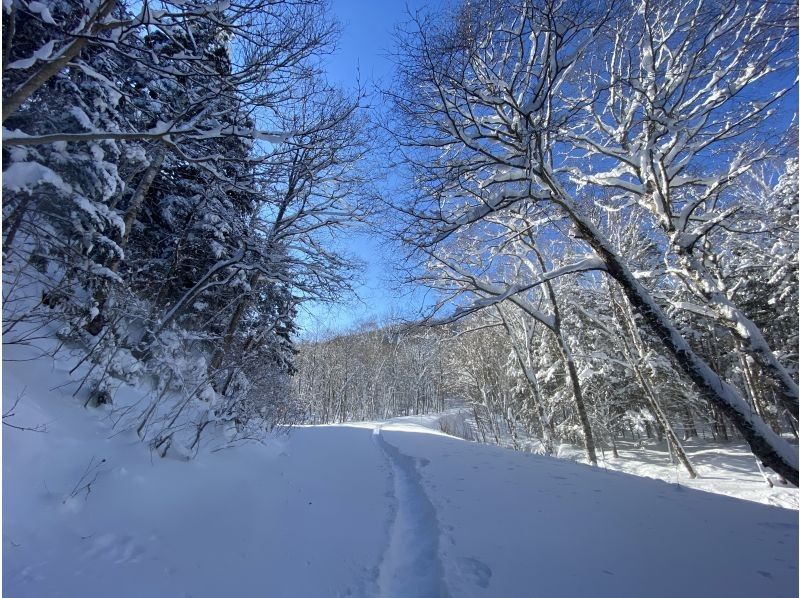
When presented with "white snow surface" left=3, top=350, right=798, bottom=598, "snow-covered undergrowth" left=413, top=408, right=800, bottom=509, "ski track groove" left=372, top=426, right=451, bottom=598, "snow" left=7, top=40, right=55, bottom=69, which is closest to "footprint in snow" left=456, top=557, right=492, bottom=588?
"white snow surface" left=3, top=350, right=798, bottom=598

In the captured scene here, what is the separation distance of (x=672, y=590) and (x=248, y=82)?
5474 mm

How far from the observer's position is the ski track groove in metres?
2.36

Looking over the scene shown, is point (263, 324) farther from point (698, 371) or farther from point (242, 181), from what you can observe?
point (698, 371)

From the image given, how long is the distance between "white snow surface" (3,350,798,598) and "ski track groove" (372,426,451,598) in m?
0.02

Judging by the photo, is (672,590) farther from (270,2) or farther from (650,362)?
(650,362)

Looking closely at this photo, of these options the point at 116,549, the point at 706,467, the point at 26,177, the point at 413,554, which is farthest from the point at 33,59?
the point at 706,467

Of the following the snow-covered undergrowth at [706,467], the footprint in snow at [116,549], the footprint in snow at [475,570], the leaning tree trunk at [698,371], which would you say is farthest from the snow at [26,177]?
the snow-covered undergrowth at [706,467]

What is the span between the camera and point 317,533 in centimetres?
313

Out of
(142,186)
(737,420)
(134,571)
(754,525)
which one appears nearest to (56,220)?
(142,186)

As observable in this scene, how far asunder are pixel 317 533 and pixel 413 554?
89cm

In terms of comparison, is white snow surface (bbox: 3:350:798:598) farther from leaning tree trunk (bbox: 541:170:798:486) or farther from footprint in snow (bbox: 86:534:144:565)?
leaning tree trunk (bbox: 541:170:798:486)

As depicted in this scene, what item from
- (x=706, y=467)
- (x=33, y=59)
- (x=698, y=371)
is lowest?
(x=706, y=467)

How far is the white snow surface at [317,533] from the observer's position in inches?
83.4

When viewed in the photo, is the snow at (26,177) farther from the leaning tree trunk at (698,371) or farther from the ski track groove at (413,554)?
the leaning tree trunk at (698,371)
